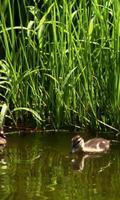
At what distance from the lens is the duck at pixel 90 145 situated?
5.38 m

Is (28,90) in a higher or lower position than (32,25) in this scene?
lower

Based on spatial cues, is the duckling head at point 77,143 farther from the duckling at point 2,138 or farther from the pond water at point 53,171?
the duckling at point 2,138

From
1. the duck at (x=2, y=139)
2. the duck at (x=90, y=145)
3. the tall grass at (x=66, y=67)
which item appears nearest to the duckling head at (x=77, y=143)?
the duck at (x=90, y=145)

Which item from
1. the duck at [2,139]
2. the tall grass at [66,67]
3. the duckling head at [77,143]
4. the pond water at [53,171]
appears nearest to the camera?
the pond water at [53,171]

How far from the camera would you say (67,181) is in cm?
466

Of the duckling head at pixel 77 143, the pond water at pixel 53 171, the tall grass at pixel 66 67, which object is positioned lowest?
the pond water at pixel 53 171

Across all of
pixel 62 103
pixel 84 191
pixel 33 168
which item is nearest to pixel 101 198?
pixel 84 191

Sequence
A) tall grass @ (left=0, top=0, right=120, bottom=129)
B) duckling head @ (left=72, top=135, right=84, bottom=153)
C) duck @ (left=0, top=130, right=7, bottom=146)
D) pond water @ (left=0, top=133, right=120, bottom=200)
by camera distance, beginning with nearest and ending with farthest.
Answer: pond water @ (left=0, top=133, right=120, bottom=200)
duckling head @ (left=72, top=135, right=84, bottom=153)
duck @ (left=0, top=130, right=7, bottom=146)
tall grass @ (left=0, top=0, right=120, bottom=129)

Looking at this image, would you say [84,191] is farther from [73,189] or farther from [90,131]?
[90,131]

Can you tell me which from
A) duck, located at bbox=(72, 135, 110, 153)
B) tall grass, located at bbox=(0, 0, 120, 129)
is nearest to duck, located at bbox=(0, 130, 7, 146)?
tall grass, located at bbox=(0, 0, 120, 129)

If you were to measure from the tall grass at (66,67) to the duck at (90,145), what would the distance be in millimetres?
379

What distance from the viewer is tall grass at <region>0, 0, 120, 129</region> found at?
5852 millimetres

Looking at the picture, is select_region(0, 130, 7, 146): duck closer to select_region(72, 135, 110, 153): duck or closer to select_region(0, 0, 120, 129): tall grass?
select_region(0, 0, 120, 129): tall grass

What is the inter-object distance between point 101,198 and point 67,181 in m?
0.43
